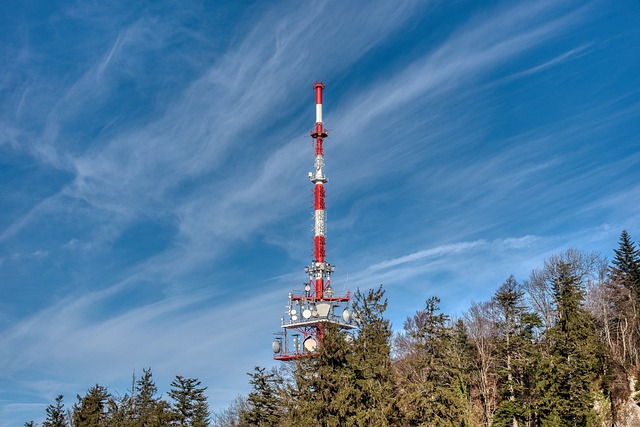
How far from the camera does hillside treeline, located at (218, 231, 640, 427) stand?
1139 inches

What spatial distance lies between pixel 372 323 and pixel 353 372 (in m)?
3.85

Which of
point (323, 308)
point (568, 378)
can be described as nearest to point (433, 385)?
point (568, 378)

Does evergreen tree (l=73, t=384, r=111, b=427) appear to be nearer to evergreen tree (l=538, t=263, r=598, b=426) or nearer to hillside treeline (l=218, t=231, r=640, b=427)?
hillside treeline (l=218, t=231, r=640, b=427)

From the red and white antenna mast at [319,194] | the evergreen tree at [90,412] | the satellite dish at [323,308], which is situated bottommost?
the evergreen tree at [90,412]

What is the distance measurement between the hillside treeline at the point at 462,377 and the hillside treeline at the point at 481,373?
7 cm

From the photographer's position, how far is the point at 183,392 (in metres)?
51.3

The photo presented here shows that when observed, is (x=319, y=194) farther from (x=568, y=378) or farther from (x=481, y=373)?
(x=568, y=378)

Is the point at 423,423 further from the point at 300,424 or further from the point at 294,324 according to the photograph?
the point at 294,324

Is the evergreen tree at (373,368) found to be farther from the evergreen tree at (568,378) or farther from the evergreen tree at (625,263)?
the evergreen tree at (625,263)

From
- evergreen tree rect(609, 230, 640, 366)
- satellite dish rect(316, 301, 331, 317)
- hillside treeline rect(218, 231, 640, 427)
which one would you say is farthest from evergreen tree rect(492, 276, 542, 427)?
satellite dish rect(316, 301, 331, 317)

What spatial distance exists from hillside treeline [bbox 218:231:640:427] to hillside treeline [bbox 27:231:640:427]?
0.23 ft

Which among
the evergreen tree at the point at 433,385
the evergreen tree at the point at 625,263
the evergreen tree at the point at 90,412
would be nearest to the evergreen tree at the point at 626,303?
the evergreen tree at the point at 625,263

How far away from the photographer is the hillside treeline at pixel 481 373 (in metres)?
28.9

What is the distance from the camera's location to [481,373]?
51.5 metres
